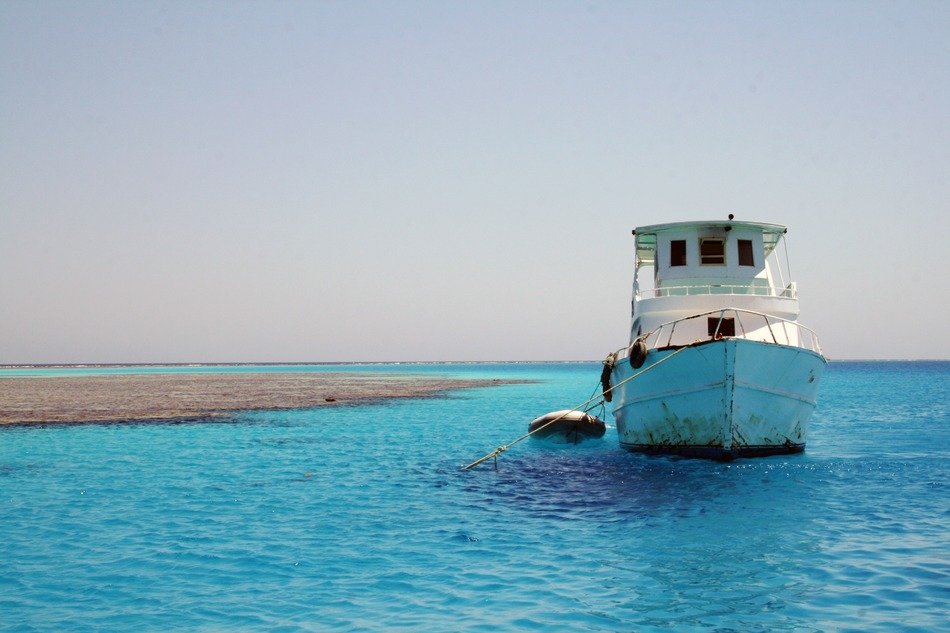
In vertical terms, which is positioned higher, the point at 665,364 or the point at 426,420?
the point at 665,364

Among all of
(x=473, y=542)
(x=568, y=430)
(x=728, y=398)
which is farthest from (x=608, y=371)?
(x=473, y=542)

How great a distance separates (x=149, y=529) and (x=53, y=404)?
4365 cm

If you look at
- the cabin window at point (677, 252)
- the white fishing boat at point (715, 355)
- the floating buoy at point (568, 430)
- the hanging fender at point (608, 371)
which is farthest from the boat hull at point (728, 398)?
the floating buoy at point (568, 430)

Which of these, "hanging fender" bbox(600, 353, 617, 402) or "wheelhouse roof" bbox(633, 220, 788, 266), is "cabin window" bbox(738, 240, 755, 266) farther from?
"hanging fender" bbox(600, 353, 617, 402)

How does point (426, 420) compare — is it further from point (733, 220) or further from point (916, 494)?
point (916, 494)

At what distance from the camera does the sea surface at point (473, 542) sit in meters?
8.50

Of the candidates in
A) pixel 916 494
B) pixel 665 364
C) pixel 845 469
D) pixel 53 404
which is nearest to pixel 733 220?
pixel 665 364

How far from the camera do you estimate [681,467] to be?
19.2 metres

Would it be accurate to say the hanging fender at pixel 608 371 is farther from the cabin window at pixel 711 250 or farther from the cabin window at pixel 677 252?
the cabin window at pixel 711 250

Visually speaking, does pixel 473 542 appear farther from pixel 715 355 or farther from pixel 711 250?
pixel 711 250

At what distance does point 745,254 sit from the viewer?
22984 mm

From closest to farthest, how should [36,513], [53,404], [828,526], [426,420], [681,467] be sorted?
1. [828,526]
2. [36,513]
3. [681,467]
4. [426,420]
5. [53,404]

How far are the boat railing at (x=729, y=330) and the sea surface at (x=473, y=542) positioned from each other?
146 inches

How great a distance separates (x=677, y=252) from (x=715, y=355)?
19.9ft
